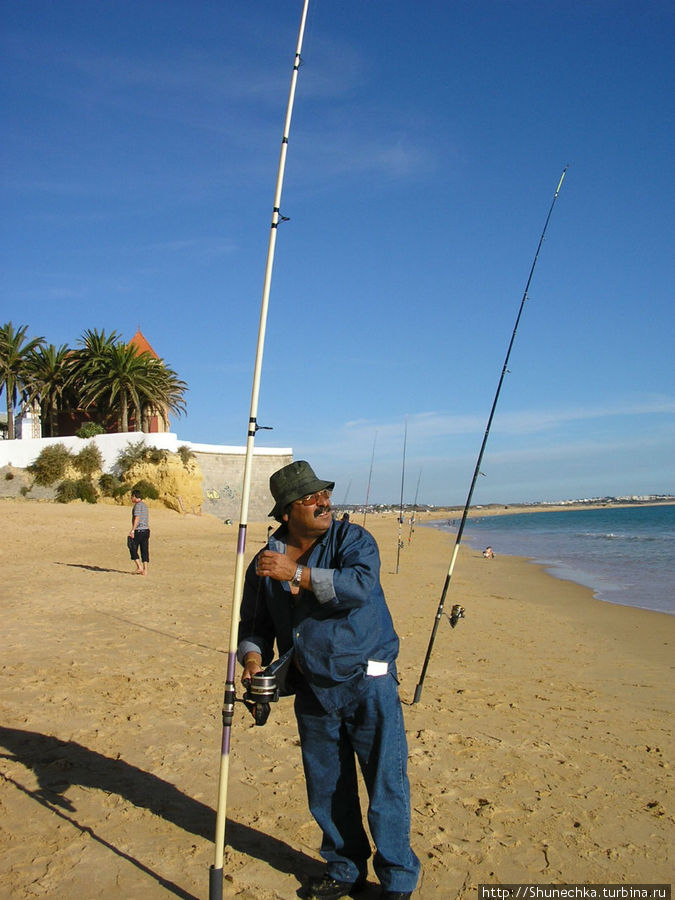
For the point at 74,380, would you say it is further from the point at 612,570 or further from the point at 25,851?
the point at 25,851

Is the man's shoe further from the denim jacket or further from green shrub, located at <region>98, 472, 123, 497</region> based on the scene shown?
green shrub, located at <region>98, 472, 123, 497</region>

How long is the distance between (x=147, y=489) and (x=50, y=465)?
4226mm

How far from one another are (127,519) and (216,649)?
1739cm

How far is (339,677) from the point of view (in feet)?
8.75

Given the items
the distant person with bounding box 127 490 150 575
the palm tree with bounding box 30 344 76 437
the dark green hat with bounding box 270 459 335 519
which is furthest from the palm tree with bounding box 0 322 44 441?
the dark green hat with bounding box 270 459 335 519

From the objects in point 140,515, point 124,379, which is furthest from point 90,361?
point 140,515

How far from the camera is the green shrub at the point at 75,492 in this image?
27734 mm

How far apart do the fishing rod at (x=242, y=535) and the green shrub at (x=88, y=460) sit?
90.2ft

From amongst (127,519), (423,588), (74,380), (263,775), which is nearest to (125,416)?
(74,380)

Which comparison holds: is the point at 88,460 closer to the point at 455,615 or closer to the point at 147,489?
the point at 147,489

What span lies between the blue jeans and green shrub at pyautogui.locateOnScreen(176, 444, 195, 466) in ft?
93.2

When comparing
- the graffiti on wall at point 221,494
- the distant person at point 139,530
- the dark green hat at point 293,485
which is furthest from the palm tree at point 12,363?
the dark green hat at point 293,485

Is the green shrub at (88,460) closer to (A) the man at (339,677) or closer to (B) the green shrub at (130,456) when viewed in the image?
(B) the green shrub at (130,456)

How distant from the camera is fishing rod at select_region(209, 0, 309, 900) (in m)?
2.58
